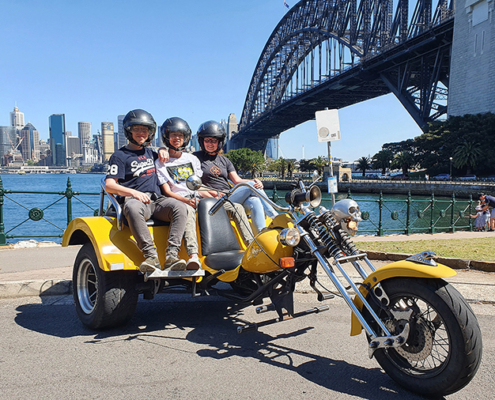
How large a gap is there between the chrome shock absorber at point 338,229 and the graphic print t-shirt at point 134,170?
1903 millimetres

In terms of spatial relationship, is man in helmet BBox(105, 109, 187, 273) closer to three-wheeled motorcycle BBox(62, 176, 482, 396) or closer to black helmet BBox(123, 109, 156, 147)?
black helmet BBox(123, 109, 156, 147)

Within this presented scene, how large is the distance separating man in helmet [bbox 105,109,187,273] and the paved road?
27.3 inches

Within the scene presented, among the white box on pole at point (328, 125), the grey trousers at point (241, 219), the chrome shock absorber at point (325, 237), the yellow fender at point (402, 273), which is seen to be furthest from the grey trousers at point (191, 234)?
the white box on pole at point (328, 125)

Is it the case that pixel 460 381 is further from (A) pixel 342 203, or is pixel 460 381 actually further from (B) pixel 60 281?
(B) pixel 60 281

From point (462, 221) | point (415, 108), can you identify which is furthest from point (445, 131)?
point (462, 221)

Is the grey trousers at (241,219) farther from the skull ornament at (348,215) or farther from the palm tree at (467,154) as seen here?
the palm tree at (467,154)

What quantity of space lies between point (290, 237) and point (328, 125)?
19.3ft

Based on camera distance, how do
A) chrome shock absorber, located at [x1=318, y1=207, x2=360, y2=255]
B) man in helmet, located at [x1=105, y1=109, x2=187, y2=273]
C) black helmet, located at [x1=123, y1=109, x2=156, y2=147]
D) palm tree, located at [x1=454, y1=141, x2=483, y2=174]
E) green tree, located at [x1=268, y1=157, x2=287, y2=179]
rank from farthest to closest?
1. green tree, located at [x1=268, y1=157, x2=287, y2=179]
2. palm tree, located at [x1=454, y1=141, x2=483, y2=174]
3. black helmet, located at [x1=123, y1=109, x2=156, y2=147]
4. man in helmet, located at [x1=105, y1=109, x2=187, y2=273]
5. chrome shock absorber, located at [x1=318, y1=207, x2=360, y2=255]

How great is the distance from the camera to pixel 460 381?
2340mm

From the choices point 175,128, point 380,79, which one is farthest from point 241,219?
point 380,79

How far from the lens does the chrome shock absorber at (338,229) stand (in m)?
2.86

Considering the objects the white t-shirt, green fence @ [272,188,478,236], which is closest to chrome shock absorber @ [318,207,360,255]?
the white t-shirt

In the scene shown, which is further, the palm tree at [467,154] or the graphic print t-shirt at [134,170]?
the palm tree at [467,154]

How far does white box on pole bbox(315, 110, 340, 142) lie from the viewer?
8.33m
